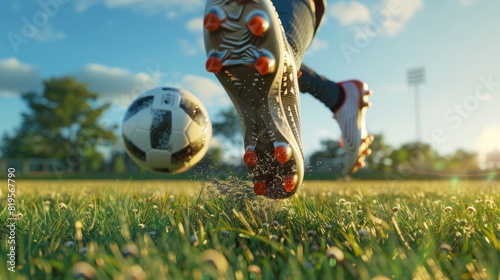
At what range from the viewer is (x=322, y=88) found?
151 inches

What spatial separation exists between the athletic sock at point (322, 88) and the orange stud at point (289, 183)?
1405 mm

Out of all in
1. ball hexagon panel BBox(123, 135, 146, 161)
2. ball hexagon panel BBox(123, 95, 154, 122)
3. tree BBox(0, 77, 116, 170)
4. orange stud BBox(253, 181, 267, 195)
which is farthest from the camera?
tree BBox(0, 77, 116, 170)

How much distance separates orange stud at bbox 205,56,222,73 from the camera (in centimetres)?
233

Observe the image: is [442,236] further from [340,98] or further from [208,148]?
[340,98]

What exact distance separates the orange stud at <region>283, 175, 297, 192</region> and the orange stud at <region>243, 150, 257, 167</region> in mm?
210

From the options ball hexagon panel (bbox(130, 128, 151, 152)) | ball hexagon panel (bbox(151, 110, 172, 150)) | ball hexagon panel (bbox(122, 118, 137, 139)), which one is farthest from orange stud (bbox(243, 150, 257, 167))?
ball hexagon panel (bbox(122, 118, 137, 139))

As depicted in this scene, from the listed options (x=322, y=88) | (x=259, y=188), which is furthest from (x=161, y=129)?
(x=322, y=88)

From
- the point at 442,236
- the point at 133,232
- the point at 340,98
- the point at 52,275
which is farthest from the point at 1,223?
the point at 340,98

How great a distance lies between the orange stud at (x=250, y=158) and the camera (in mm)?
2523

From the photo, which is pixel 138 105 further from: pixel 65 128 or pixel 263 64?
pixel 65 128

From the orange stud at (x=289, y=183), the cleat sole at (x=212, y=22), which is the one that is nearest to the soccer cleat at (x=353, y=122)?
the orange stud at (x=289, y=183)

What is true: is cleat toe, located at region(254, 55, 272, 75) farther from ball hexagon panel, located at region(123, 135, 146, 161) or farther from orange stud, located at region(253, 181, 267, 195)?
ball hexagon panel, located at region(123, 135, 146, 161)

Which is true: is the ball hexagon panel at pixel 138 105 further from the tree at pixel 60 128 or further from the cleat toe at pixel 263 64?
the tree at pixel 60 128

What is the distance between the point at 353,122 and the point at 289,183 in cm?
171
